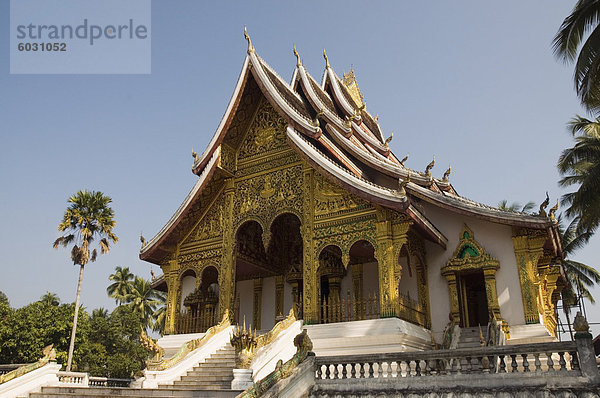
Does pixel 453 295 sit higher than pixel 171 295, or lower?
lower

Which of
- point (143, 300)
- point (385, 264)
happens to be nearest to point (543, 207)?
point (385, 264)

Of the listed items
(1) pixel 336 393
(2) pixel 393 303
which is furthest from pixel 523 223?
(1) pixel 336 393

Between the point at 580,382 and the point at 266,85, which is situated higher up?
the point at 266,85

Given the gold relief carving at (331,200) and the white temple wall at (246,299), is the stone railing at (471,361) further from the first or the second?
the white temple wall at (246,299)

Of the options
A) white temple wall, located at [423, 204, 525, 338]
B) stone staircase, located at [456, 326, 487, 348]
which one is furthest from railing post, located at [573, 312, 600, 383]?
white temple wall, located at [423, 204, 525, 338]

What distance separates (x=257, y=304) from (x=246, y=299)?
0.53 m

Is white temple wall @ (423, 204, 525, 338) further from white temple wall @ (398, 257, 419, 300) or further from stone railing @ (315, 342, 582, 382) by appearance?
stone railing @ (315, 342, 582, 382)

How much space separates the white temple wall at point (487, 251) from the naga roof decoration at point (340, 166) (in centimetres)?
40

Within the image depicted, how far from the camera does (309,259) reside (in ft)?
36.7

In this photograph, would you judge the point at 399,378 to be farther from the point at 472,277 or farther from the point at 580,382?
the point at 472,277

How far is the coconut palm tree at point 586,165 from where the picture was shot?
13344 millimetres

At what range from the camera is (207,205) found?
43.6 feet

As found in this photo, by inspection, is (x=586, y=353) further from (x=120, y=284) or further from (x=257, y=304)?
(x=120, y=284)

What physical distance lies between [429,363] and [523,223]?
205 inches
